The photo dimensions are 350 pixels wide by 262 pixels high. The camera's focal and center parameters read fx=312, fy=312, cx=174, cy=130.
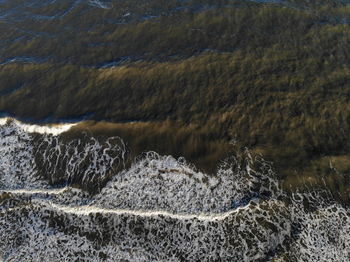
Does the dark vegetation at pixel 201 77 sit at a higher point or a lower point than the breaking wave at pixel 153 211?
higher

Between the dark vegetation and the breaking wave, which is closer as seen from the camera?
the breaking wave

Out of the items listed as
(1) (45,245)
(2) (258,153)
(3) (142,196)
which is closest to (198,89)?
(2) (258,153)

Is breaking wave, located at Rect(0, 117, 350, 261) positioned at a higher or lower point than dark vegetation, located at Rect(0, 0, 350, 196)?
lower

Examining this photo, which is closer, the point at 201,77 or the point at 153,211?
the point at 153,211

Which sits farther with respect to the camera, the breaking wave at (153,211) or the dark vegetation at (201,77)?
the dark vegetation at (201,77)

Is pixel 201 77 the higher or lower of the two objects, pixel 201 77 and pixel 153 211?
the higher

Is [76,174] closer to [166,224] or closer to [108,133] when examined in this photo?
[108,133]
